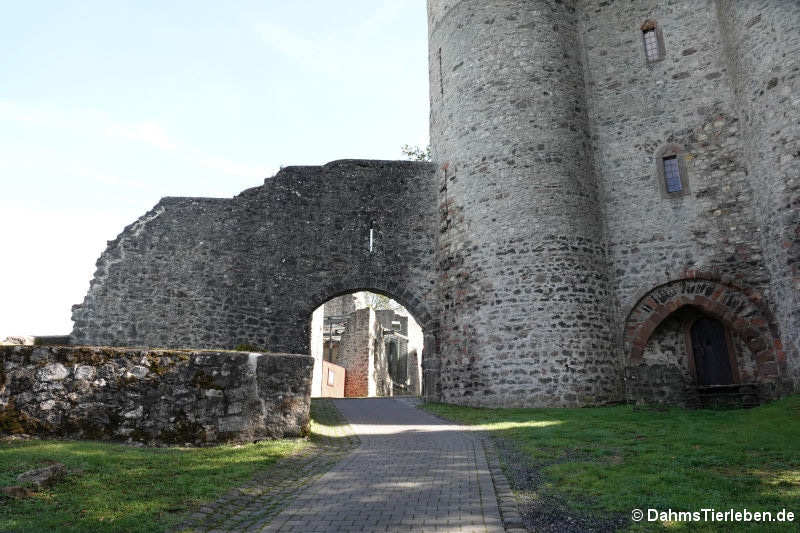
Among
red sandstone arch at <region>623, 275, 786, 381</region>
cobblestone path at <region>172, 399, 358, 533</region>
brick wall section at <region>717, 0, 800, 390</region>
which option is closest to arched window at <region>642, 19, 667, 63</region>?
brick wall section at <region>717, 0, 800, 390</region>

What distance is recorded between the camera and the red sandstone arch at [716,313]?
41.9 ft

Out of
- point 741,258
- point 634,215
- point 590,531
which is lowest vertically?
point 590,531

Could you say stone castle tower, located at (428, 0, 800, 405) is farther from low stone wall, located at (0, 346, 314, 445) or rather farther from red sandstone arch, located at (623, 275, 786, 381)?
low stone wall, located at (0, 346, 314, 445)

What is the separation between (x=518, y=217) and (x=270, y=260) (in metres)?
7.20

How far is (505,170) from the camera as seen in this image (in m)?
14.8

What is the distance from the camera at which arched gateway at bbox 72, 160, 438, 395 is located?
51.6 feet

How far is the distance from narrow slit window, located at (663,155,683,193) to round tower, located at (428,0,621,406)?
197 cm

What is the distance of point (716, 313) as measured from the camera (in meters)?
13.4

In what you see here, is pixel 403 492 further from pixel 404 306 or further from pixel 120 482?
pixel 404 306

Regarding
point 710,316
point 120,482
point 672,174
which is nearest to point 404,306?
point 710,316

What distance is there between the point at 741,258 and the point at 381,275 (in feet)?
30.3

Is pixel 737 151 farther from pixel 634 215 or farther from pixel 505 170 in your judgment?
pixel 505 170

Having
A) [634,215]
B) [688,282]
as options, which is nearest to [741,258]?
[688,282]

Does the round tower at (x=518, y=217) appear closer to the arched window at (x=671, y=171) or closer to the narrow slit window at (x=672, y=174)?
the arched window at (x=671, y=171)
